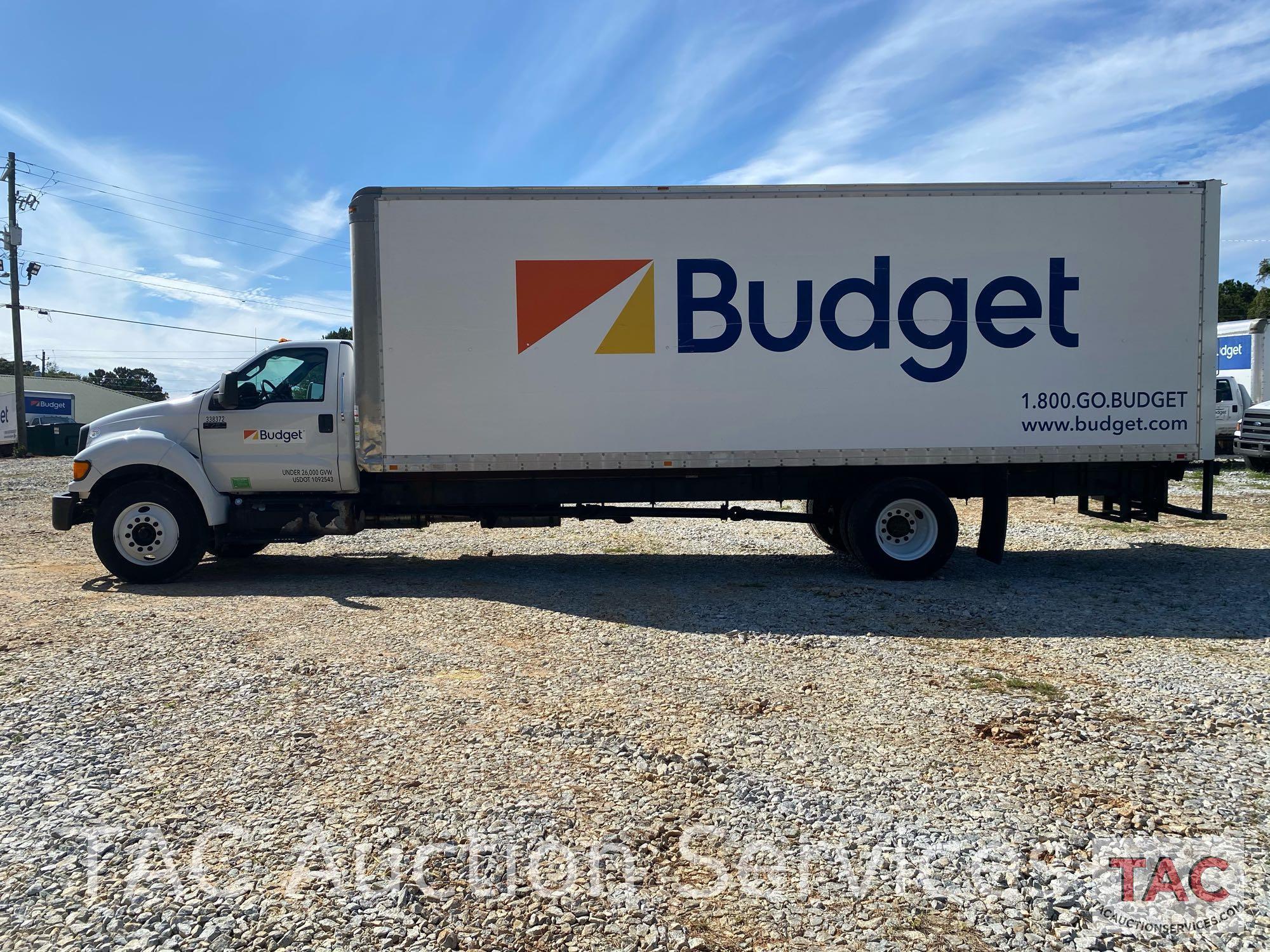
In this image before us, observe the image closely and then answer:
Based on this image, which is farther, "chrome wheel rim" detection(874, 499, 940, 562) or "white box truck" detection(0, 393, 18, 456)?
"white box truck" detection(0, 393, 18, 456)

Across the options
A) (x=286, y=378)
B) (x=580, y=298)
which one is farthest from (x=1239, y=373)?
(x=286, y=378)

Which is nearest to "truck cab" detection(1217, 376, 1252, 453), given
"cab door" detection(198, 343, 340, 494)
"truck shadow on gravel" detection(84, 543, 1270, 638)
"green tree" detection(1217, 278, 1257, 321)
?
"truck shadow on gravel" detection(84, 543, 1270, 638)

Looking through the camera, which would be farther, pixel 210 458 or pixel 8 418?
pixel 8 418

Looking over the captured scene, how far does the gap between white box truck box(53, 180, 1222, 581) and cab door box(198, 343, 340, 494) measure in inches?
10.6

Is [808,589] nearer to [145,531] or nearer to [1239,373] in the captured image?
[145,531]

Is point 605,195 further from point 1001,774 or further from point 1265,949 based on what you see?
point 1265,949

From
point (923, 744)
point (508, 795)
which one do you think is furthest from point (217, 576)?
point (923, 744)

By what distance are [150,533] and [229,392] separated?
62.8 inches

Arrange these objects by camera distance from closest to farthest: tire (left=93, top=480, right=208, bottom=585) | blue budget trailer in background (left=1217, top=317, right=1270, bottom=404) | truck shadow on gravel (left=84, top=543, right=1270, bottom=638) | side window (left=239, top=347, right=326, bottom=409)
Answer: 1. truck shadow on gravel (left=84, top=543, right=1270, bottom=638)
2. tire (left=93, top=480, right=208, bottom=585)
3. side window (left=239, top=347, right=326, bottom=409)
4. blue budget trailer in background (left=1217, top=317, right=1270, bottom=404)

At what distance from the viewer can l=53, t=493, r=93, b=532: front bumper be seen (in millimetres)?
8031

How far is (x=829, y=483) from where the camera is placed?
8.38m

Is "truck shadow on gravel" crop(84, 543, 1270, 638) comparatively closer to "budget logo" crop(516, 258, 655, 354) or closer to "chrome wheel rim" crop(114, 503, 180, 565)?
"chrome wheel rim" crop(114, 503, 180, 565)

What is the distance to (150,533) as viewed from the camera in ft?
26.5

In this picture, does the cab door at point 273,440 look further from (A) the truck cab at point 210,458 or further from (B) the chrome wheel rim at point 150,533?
(B) the chrome wheel rim at point 150,533
